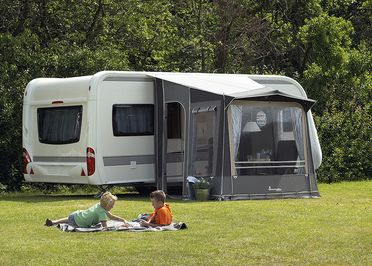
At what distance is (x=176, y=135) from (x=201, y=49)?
362 inches

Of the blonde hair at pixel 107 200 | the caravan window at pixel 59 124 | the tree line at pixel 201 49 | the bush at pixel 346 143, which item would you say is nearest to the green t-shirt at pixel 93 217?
the blonde hair at pixel 107 200

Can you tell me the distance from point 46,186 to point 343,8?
15533 millimetres

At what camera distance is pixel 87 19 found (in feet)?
88.0

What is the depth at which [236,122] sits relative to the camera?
1806 cm

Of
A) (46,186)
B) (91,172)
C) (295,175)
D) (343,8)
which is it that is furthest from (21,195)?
(343,8)

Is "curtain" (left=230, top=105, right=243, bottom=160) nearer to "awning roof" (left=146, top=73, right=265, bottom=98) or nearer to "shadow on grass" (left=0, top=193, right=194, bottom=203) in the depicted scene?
"awning roof" (left=146, top=73, right=265, bottom=98)

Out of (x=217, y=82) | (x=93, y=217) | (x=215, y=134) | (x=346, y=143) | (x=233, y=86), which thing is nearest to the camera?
(x=93, y=217)

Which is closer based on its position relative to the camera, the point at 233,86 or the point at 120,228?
the point at 120,228

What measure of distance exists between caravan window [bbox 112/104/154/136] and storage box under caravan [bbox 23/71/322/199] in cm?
2

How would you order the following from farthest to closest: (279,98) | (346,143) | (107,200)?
(346,143) → (279,98) → (107,200)

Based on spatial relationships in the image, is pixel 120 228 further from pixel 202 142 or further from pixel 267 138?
pixel 267 138

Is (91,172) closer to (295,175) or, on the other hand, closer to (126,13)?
(295,175)

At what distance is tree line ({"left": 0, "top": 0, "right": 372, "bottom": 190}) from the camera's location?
23.2 m

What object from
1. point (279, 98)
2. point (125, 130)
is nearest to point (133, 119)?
point (125, 130)
